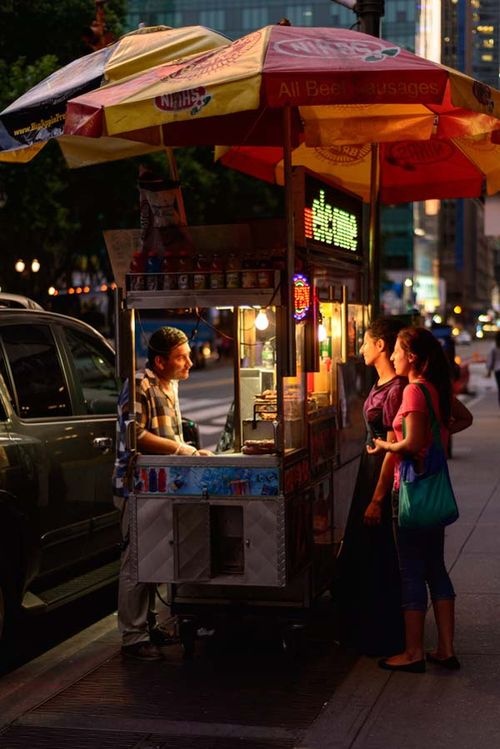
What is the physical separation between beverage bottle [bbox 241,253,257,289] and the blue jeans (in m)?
1.46

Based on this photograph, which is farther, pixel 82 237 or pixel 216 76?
pixel 82 237

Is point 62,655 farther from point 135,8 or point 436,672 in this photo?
point 135,8

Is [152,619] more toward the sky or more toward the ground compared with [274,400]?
more toward the ground

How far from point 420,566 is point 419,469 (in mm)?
510

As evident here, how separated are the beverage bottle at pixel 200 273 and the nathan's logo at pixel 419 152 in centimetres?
323

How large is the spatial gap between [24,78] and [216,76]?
1862 cm

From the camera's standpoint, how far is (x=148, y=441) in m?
6.32

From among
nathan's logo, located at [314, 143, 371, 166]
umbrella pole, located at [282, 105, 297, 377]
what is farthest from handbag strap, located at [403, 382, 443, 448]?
nathan's logo, located at [314, 143, 371, 166]

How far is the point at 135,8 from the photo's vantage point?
87.0 metres

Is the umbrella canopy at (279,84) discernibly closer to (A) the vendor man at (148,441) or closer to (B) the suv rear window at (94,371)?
(A) the vendor man at (148,441)

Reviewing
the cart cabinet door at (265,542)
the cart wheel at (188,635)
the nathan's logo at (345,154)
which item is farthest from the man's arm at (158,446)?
the nathan's logo at (345,154)

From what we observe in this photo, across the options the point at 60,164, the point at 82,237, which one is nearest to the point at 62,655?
the point at 60,164

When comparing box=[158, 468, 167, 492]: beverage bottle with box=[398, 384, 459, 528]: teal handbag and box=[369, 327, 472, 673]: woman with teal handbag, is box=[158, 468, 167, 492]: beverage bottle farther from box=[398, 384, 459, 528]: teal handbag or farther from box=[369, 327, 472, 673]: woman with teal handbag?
box=[398, 384, 459, 528]: teal handbag

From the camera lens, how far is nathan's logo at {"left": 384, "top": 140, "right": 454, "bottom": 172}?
8.88m
